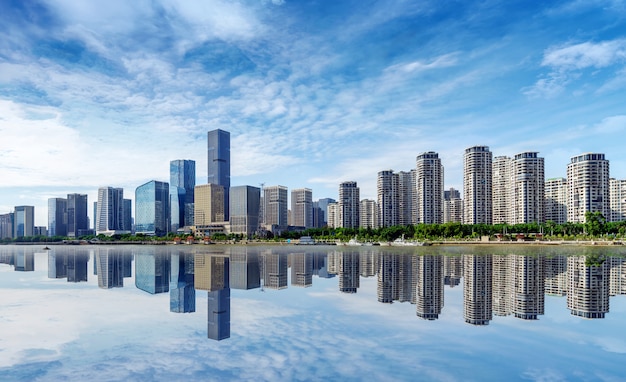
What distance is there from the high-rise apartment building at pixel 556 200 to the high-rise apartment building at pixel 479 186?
21.6 metres

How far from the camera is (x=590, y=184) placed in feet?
452

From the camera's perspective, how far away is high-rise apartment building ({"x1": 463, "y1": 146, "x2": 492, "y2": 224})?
155500mm

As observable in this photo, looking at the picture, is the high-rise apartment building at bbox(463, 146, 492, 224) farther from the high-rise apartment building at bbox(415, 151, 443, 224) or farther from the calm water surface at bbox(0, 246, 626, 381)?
the calm water surface at bbox(0, 246, 626, 381)

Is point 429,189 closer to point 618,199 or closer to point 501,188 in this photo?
point 501,188

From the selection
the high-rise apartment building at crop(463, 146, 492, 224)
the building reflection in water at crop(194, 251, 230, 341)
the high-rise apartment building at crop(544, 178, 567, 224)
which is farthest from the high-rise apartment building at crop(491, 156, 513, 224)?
the building reflection in water at crop(194, 251, 230, 341)

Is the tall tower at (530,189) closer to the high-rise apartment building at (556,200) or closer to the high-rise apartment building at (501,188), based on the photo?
the high-rise apartment building at (501,188)

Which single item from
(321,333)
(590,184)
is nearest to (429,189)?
(590,184)

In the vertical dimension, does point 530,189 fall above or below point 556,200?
above

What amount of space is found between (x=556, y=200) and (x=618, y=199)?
72.7 ft

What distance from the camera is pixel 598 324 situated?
16.4 m

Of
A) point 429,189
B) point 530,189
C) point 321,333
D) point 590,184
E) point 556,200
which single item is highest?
point 590,184

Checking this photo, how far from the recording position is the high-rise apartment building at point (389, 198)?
180 metres

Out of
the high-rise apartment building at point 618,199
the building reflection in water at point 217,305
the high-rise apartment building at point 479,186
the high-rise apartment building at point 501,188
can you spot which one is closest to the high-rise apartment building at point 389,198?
the high-rise apartment building at point 479,186

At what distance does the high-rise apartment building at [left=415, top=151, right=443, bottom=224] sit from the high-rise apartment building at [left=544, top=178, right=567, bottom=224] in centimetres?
3803
